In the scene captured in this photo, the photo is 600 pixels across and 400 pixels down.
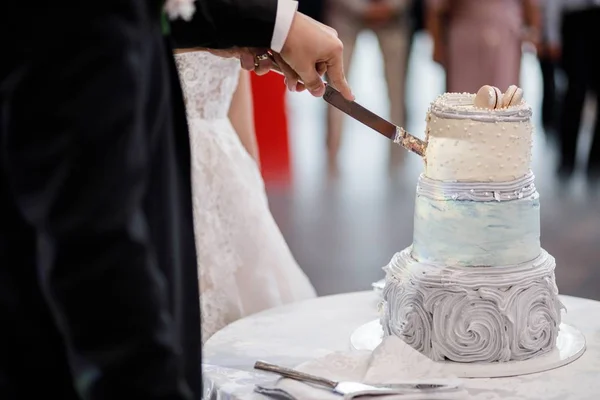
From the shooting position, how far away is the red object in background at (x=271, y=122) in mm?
5273

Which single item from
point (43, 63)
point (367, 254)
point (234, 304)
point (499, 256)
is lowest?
point (367, 254)

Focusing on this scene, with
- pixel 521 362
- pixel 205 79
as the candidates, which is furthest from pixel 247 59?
pixel 205 79

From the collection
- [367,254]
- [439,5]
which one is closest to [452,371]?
[367,254]

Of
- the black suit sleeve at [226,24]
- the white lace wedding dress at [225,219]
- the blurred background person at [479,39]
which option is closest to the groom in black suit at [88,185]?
the black suit sleeve at [226,24]

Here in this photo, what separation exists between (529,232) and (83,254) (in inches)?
39.3

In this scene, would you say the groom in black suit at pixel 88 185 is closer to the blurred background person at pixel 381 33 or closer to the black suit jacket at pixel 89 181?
the black suit jacket at pixel 89 181

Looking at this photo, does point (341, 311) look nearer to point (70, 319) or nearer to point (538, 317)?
point (538, 317)

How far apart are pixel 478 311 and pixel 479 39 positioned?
437 centimetres

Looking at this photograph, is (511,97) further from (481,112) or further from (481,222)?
(481,222)

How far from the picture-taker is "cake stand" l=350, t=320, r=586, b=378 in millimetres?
1771

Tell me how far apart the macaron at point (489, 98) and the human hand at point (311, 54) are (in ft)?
0.83

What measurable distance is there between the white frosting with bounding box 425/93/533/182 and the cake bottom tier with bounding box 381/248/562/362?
17cm

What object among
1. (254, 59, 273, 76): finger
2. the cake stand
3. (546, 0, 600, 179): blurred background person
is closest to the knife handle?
the cake stand

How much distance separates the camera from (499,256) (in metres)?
1.81
